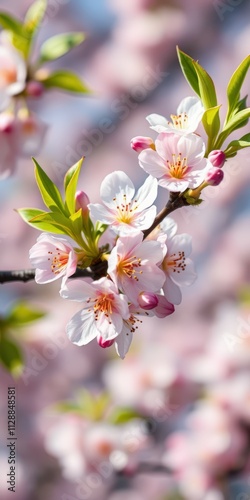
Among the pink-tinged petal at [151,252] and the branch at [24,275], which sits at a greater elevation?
the pink-tinged petal at [151,252]


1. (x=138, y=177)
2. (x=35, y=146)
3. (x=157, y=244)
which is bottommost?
(x=138, y=177)

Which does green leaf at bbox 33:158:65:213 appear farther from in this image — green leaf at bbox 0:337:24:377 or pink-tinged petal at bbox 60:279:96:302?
green leaf at bbox 0:337:24:377

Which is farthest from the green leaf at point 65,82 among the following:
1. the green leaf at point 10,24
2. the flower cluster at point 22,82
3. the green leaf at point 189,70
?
the green leaf at point 189,70

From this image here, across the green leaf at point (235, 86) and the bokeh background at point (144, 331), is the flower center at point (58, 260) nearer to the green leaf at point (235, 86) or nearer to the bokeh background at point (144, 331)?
the green leaf at point (235, 86)

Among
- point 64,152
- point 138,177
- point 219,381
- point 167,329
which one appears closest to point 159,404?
point 219,381

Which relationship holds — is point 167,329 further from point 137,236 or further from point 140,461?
point 137,236

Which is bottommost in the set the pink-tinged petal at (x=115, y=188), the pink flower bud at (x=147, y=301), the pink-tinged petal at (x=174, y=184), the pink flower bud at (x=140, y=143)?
the pink flower bud at (x=147, y=301)

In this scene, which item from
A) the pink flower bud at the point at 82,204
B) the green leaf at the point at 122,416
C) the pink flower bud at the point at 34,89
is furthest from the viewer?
the green leaf at the point at 122,416
